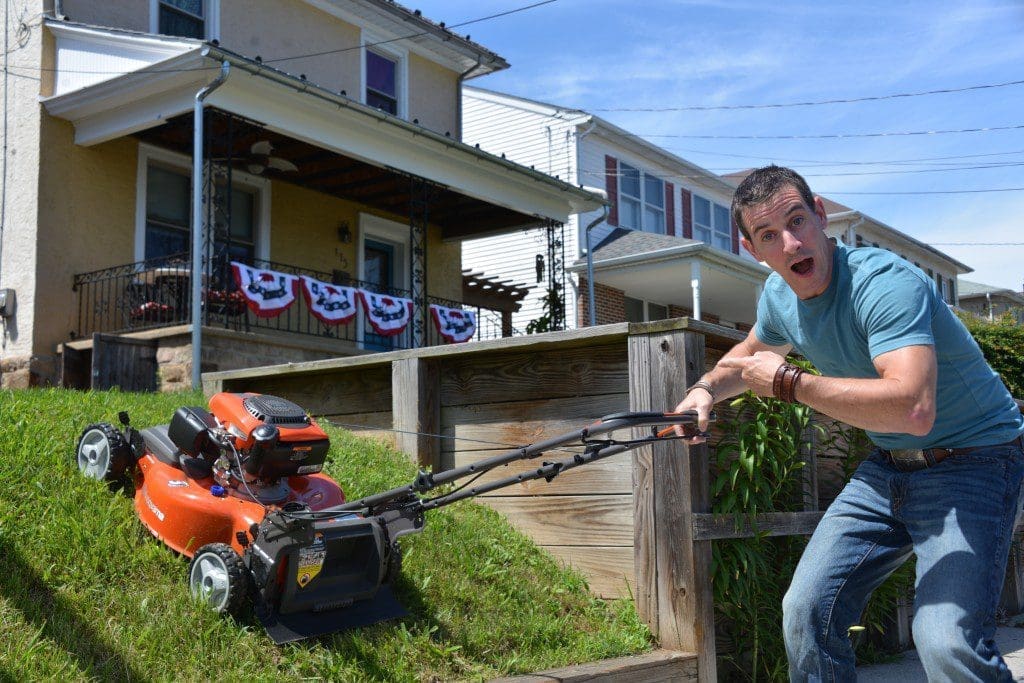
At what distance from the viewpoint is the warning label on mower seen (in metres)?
3.83

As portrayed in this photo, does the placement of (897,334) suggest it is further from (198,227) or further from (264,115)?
(264,115)

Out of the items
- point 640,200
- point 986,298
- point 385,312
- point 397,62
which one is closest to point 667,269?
point 640,200

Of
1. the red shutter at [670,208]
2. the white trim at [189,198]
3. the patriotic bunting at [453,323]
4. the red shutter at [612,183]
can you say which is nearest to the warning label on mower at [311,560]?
the white trim at [189,198]

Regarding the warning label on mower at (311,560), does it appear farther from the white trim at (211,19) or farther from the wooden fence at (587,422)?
the white trim at (211,19)

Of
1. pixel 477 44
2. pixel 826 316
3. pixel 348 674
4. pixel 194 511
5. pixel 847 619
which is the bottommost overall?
pixel 348 674

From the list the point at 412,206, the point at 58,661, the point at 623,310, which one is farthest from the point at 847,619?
the point at 623,310

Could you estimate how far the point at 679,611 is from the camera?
4.72 meters

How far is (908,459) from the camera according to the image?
3193 millimetres

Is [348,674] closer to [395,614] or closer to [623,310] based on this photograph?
[395,614]

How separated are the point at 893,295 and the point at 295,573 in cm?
234

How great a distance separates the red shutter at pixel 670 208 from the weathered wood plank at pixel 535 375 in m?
18.2

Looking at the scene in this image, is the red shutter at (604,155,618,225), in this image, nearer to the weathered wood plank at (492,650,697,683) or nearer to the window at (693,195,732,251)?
the window at (693,195,732,251)

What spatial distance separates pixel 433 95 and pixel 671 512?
13.9 metres

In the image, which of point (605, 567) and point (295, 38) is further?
point (295, 38)
